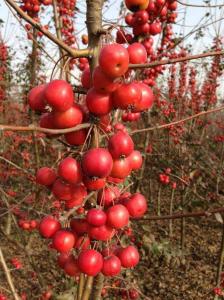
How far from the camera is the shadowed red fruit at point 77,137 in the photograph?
1045mm

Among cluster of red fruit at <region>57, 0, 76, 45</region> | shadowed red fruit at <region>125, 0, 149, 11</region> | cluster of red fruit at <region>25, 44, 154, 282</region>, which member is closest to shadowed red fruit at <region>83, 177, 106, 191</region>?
cluster of red fruit at <region>25, 44, 154, 282</region>

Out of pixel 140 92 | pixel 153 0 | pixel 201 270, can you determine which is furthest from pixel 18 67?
pixel 140 92

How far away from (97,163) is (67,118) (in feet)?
0.48

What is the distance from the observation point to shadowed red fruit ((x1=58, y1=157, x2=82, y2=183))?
0.99 metres

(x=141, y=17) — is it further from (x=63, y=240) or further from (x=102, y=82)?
(x=63, y=240)

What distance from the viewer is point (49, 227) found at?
3.70 feet

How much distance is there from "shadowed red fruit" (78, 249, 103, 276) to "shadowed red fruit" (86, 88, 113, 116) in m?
0.42

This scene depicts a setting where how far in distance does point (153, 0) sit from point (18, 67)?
9.84 m

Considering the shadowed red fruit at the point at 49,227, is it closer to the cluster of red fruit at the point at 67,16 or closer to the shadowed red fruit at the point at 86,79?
the shadowed red fruit at the point at 86,79

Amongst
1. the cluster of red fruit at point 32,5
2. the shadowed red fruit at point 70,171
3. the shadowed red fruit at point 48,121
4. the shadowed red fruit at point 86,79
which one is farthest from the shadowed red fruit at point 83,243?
the cluster of red fruit at point 32,5

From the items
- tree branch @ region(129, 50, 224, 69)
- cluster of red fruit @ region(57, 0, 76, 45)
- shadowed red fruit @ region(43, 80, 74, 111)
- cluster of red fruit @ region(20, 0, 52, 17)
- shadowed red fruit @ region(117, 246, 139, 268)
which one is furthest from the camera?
cluster of red fruit @ region(57, 0, 76, 45)

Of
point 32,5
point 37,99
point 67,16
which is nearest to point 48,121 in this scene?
point 37,99

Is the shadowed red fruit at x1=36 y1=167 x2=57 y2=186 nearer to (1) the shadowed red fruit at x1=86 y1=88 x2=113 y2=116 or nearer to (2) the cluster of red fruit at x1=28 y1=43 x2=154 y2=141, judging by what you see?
(2) the cluster of red fruit at x1=28 y1=43 x2=154 y2=141

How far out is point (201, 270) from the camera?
17.2ft
